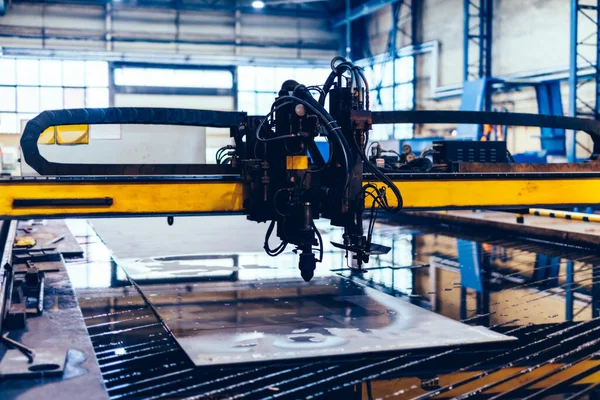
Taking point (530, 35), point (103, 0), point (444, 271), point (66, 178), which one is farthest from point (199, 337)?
point (103, 0)

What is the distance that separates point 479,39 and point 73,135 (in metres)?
11.6

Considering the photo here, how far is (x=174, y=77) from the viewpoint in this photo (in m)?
24.8

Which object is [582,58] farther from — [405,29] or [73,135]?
[73,135]

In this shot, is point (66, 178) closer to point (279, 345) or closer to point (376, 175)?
point (279, 345)

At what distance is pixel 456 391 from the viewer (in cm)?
291

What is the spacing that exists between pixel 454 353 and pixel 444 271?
289 centimetres

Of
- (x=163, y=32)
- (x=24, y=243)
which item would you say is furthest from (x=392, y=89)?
(x=24, y=243)

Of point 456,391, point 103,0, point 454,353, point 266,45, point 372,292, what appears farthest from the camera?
point 266,45

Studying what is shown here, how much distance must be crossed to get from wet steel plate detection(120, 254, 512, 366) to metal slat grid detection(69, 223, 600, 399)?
0.11 m

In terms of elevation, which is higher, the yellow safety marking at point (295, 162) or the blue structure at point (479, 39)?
the blue structure at point (479, 39)

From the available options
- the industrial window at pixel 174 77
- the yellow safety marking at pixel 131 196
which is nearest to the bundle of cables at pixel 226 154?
the yellow safety marking at pixel 131 196

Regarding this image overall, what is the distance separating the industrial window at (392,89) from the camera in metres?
22.8

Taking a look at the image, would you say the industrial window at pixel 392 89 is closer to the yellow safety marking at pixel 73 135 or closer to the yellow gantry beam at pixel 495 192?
the yellow safety marking at pixel 73 135

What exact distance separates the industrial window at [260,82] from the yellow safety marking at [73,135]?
14.2m
